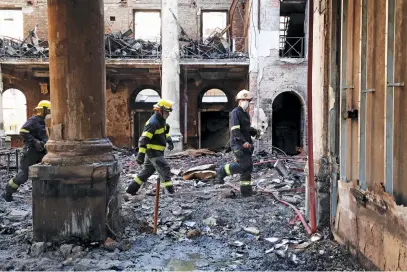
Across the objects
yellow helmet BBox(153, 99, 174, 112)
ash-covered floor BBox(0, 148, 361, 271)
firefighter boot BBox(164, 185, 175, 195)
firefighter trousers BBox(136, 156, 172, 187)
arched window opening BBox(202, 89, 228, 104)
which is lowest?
ash-covered floor BBox(0, 148, 361, 271)

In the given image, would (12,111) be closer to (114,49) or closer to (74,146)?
(114,49)

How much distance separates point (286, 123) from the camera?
58.2 feet

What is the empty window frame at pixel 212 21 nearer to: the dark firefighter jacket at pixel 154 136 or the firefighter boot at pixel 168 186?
the dark firefighter jacket at pixel 154 136

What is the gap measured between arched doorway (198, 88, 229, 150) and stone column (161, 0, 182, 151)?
4286mm

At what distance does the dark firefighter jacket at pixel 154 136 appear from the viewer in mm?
6551

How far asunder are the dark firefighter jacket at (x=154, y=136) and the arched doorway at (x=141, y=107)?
11.3m

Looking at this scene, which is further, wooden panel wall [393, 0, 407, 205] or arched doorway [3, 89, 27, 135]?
arched doorway [3, 89, 27, 135]

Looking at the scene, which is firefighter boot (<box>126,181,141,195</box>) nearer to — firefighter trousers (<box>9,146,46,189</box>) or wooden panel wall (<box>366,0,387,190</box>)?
firefighter trousers (<box>9,146,46,189</box>)

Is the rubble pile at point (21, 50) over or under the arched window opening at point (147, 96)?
over

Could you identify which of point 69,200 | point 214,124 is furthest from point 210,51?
point 69,200

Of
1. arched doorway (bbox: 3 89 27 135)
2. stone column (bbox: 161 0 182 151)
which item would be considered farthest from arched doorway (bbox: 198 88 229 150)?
arched doorway (bbox: 3 89 27 135)

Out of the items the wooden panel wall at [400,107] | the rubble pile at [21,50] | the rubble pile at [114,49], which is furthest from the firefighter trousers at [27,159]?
the rubble pile at [21,50]

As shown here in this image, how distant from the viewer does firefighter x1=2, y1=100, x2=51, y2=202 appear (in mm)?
6680

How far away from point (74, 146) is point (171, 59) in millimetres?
10674
